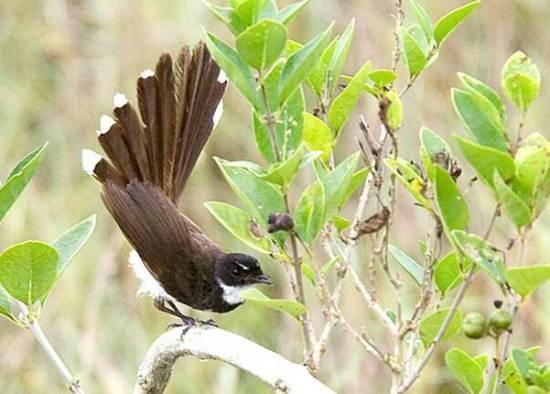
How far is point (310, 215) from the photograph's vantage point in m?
1.31

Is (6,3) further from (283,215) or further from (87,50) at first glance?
(283,215)

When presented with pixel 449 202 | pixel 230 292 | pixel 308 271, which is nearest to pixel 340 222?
pixel 308 271

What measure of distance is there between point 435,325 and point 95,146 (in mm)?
5001

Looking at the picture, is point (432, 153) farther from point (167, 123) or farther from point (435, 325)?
point (167, 123)

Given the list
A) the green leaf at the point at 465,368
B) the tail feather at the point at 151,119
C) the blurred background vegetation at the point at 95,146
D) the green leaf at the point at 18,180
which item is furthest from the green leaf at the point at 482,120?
the blurred background vegetation at the point at 95,146

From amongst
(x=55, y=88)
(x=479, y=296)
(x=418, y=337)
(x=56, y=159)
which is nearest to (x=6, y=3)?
(x=55, y=88)

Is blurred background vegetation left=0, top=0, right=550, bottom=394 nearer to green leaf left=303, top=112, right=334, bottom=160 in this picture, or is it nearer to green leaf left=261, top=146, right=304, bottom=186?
green leaf left=303, top=112, right=334, bottom=160

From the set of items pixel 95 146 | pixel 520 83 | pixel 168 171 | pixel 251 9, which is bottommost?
pixel 520 83

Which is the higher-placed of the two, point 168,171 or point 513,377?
point 168,171

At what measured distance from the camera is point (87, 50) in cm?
666

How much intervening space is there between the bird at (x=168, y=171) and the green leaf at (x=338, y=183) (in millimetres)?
835

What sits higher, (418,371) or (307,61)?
(307,61)

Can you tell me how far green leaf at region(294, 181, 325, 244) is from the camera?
4.30 feet

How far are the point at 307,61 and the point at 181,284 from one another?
1.37 metres
